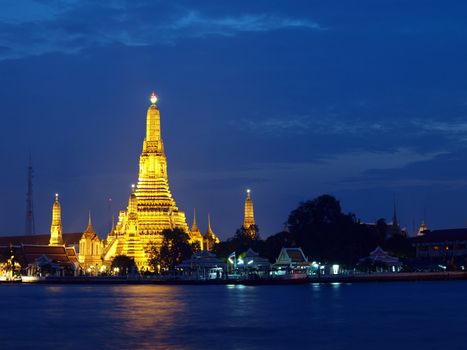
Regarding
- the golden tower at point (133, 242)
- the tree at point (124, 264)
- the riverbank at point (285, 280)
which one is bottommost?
the riverbank at point (285, 280)

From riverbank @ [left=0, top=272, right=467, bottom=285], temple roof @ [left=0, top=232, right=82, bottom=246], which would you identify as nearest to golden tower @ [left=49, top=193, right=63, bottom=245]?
temple roof @ [left=0, top=232, right=82, bottom=246]

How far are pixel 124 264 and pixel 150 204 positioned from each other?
26.5 ft

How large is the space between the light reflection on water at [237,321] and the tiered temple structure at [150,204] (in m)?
43.7

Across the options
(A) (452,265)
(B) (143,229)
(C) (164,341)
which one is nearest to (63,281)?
(B) (143,229)

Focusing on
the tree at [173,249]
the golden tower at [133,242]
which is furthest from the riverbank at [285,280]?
the golden tower at [133,242]

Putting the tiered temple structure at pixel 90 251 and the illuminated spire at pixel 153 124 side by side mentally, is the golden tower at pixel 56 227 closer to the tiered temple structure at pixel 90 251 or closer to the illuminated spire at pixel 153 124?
the tiered temple structure at pixel 90 251

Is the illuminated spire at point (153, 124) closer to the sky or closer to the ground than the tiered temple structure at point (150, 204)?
closer to the sky

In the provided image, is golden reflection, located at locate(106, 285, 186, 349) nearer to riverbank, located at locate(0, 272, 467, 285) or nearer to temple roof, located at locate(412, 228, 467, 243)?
riverbank, located at locate(0, 272, 467, 285)

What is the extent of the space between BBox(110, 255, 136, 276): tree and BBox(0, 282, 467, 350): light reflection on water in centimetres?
4166

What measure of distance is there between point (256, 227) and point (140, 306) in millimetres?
66094

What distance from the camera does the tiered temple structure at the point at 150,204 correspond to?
5148 inches

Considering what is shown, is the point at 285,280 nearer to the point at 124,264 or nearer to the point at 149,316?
the point at 124,264

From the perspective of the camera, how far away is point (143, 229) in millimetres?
130750

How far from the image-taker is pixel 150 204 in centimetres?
13162
